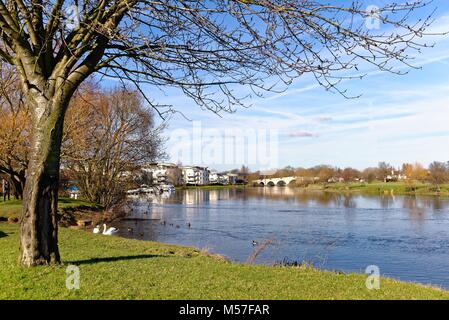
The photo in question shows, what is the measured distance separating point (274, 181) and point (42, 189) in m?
132

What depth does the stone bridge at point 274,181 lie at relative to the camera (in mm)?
133625

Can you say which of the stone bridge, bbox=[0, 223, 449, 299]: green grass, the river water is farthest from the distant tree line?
bbox=[0, 223, 449, 299]: green grass

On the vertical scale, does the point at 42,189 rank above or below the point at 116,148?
below

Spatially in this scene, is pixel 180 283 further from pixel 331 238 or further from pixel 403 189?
pixel 403 189

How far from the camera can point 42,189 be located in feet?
28.4

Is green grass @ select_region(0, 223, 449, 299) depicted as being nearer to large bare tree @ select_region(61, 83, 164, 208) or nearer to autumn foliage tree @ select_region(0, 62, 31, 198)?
autumn foliage tree @ select_region(0, 62, 31, 198)

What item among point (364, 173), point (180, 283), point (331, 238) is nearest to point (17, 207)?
point (331, 238)

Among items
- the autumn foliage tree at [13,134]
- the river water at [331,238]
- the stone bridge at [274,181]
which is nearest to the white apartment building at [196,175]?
the stone bridge at [274,181]

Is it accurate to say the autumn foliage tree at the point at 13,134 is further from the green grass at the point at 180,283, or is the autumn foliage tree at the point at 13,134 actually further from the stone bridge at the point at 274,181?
the stone bridge at the point at 274,181

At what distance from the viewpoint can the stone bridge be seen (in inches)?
5261

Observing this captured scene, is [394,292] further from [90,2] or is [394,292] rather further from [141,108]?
[141,108]

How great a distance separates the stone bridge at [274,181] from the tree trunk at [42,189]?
12282 centimetres

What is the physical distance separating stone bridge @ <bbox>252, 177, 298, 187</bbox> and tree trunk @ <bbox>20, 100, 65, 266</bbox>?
123 m
